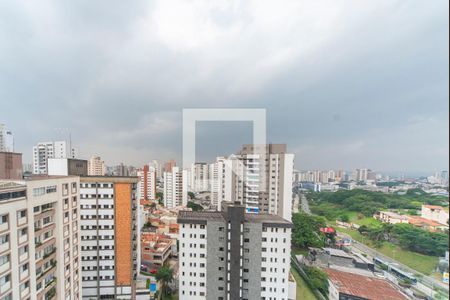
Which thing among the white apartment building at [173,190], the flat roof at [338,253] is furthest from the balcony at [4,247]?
the white apartment building at [173,190]

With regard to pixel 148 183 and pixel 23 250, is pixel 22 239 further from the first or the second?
pixel 148 183

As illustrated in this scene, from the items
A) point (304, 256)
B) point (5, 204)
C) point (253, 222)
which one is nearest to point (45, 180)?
point (5, 204)

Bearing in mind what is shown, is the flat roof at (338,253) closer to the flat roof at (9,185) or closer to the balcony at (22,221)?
the balcony at (22,221)

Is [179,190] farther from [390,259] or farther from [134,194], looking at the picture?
[390,259]

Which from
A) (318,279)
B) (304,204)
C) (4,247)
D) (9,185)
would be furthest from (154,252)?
(304,204)

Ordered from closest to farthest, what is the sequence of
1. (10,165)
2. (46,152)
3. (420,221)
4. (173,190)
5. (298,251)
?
(10,165)
(420,221)
(46,152)
(298,251)
(173,190)

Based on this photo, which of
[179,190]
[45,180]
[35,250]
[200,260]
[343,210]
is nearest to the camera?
[35,250]
